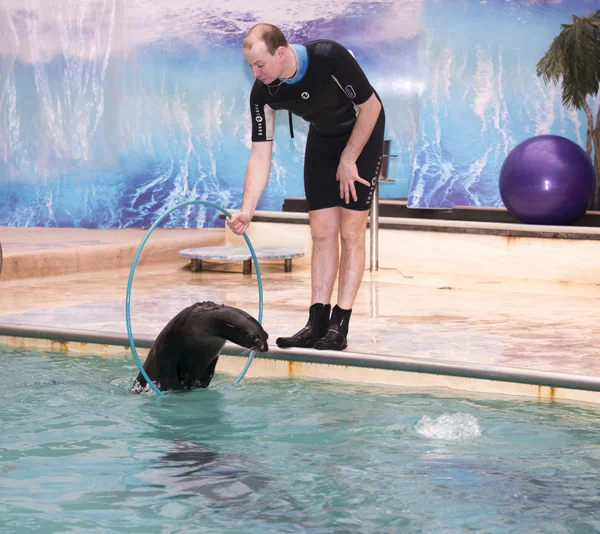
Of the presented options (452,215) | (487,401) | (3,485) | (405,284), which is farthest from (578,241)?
(3,485)

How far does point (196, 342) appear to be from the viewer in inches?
162

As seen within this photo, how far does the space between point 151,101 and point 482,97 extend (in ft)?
13.4

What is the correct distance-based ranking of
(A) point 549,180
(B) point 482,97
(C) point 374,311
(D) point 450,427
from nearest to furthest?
(D) point 450,427 < (C) point 374,311 < (A) point 549,180 < (B) point 482,97

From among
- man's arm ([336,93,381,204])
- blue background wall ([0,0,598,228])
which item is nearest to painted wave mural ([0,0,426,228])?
blue background wall ([0,0,598,228])

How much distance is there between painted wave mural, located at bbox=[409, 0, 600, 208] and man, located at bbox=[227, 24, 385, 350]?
649 cm

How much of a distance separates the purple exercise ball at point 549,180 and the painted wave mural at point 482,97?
262 centimetres

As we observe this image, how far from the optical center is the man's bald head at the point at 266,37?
430 cm

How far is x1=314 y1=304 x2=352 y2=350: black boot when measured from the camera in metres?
4.77

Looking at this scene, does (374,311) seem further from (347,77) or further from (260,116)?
(347,77)

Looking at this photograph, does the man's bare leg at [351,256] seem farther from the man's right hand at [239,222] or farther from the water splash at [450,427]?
the water splash at [450,427]

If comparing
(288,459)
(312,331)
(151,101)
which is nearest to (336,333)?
(312,331)

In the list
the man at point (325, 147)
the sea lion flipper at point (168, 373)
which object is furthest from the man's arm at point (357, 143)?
the sea lion flipper at point (168, 373)

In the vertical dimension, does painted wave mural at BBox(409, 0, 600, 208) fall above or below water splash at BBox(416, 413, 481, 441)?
above

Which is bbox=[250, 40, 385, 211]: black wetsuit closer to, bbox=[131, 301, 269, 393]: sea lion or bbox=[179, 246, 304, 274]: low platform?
bbox=[131, 301, 269, 393]: sea lion
